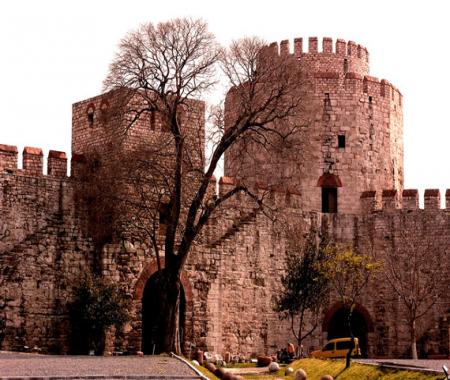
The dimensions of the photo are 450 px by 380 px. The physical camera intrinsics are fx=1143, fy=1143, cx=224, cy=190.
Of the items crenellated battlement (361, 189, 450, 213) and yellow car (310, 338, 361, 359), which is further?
crenellated battlement (361, 189, 450, 213)

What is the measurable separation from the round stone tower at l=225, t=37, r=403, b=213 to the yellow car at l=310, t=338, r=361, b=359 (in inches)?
223

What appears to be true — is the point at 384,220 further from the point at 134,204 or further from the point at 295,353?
the point at 134,204

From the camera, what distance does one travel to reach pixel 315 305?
3462 cm

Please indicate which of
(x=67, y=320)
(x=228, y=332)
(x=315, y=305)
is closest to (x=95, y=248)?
(x=67, y=320)

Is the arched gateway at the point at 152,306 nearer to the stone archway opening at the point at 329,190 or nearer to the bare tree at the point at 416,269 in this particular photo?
the bare tree at the point at 416,269

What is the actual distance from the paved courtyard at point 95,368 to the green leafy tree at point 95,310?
5.49 m

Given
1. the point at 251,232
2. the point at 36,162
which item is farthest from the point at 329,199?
the point at 36,162

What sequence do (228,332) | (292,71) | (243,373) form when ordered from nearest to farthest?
1. (243,373)
2. (292,71)
3. (228,332)

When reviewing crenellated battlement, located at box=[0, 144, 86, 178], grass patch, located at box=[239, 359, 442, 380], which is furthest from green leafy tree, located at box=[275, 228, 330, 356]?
crenellated battlement, located at box=[0, 144, 86, 178]

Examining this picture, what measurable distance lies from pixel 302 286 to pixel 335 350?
231 centimetres

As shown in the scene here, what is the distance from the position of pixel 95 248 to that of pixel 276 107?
20.3 feet

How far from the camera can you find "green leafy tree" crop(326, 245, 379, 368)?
3338cm

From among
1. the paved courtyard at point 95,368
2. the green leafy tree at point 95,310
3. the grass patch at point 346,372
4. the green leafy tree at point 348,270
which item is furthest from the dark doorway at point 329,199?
the paved courtyard at point 95,368

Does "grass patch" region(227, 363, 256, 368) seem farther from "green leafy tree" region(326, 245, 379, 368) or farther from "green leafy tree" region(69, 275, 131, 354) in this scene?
"green leafy tree" region(69, 275, 131, 354)
